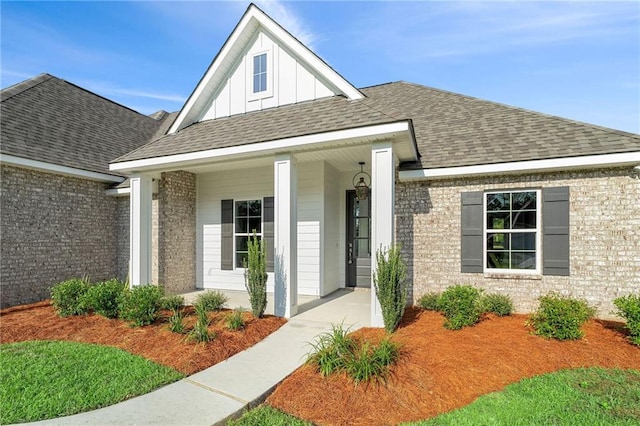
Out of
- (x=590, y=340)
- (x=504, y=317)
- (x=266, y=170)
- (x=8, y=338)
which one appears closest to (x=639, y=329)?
(x=590, y=340)

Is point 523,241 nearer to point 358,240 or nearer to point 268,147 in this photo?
point 358,240

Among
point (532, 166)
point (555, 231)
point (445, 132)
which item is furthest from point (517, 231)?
point (445, 132)

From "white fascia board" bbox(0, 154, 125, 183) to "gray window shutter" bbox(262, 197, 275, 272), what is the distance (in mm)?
5051

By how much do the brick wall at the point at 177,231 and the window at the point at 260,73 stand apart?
11.7ft

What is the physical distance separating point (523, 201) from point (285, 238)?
5293 mm

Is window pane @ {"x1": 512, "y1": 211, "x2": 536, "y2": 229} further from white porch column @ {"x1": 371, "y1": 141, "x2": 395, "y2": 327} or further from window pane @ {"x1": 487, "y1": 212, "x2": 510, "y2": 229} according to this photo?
white porch column @ {"x1": 371, "y1": 141, "x2": 395, "y2": 327}

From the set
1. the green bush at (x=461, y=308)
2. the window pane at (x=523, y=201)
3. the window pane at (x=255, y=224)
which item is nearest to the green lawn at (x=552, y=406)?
the green bush at (x=461, y=308)

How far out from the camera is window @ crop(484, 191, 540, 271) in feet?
A: 22.2

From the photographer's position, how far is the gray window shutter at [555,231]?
6.35m

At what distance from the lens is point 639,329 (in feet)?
15.2

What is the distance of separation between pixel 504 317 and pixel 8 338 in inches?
364

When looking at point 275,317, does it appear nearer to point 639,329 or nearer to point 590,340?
point 590,340

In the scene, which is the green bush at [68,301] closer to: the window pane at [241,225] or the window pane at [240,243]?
the window pane at [240,243]

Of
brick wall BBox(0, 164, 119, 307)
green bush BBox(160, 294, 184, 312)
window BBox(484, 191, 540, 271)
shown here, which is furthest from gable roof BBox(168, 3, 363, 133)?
green bush BBox(160, 294, 184, 312)
